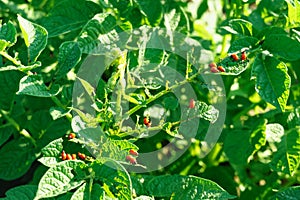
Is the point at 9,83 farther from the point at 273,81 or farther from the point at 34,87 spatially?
the point at 273,81

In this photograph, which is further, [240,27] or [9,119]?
[9,119]

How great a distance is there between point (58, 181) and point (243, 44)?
0.62 metres

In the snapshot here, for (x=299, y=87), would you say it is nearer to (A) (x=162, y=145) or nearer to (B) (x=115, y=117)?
(A) (x=162, y=145)

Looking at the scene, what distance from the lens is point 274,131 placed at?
1.68 metres

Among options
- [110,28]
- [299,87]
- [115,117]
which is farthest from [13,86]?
[299,87]

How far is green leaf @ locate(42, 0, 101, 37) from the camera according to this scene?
169cm

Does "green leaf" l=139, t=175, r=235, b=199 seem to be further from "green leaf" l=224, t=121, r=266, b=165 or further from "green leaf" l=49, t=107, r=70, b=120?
"green leaf" l=224, t=121, r=266, b=165

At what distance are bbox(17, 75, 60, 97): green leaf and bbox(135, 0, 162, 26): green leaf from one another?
453 mm

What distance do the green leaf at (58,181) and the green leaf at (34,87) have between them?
0.20 m

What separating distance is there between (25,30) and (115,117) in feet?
1.03

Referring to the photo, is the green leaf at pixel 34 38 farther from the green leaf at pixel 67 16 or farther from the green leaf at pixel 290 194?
the green leaf at pixel 290 194

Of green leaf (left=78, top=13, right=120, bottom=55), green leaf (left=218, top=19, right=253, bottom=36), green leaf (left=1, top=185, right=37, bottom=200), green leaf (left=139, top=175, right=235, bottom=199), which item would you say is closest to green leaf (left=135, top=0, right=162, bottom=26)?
green leaf (left=78, top=13, right=120, bottom=55)

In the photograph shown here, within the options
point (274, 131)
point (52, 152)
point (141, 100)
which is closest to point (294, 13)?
point (274, 131)

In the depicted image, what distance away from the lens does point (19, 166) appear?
1.81 metres
